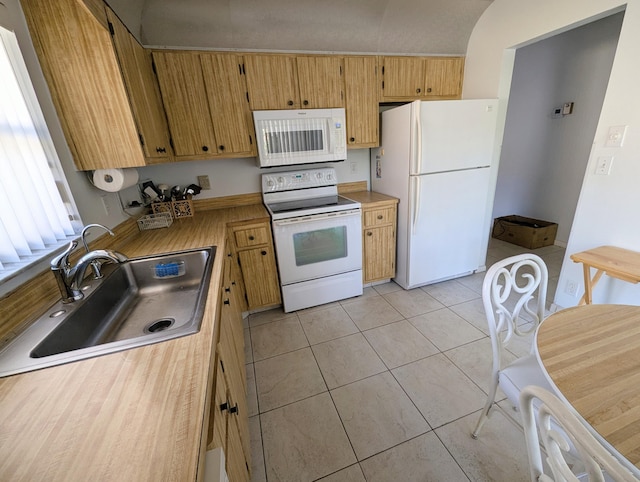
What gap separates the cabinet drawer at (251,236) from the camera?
2111 millimetres

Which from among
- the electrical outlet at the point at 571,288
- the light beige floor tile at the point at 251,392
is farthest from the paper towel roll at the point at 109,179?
the electrical outlet at the point at 571,288

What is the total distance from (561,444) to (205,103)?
250 cm

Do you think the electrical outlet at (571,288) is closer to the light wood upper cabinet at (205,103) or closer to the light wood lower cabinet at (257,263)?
the light wood lower cabinet at (257,263)

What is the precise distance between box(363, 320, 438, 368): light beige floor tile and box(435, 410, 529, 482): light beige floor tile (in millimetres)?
474

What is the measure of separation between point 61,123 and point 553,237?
480 centimetres

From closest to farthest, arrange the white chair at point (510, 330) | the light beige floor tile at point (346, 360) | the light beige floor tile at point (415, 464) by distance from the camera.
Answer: the white chair at point (510, 330)
the light beige floor tile at point (415, 464)
the light beige floor tile at point (346, 360)

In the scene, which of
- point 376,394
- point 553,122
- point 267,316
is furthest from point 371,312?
point 553,122

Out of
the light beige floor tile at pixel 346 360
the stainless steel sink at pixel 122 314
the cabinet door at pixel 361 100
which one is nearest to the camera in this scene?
the stainless steel sink at pixel 122 314

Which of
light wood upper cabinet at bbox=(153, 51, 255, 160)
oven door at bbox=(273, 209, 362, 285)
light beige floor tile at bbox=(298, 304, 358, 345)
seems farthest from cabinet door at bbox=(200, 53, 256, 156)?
light beige floor tile at bbox=(298, 304, 358, 345)

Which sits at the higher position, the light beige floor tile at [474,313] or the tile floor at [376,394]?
the light beige floor tile at [474,313]

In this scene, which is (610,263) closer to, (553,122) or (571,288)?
(571,288)

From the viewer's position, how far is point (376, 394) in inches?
62.3

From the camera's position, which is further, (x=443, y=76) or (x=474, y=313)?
(x=443, y=76)

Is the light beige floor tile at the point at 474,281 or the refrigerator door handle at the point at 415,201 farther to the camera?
the light beige floor tile at the point at 474,281
